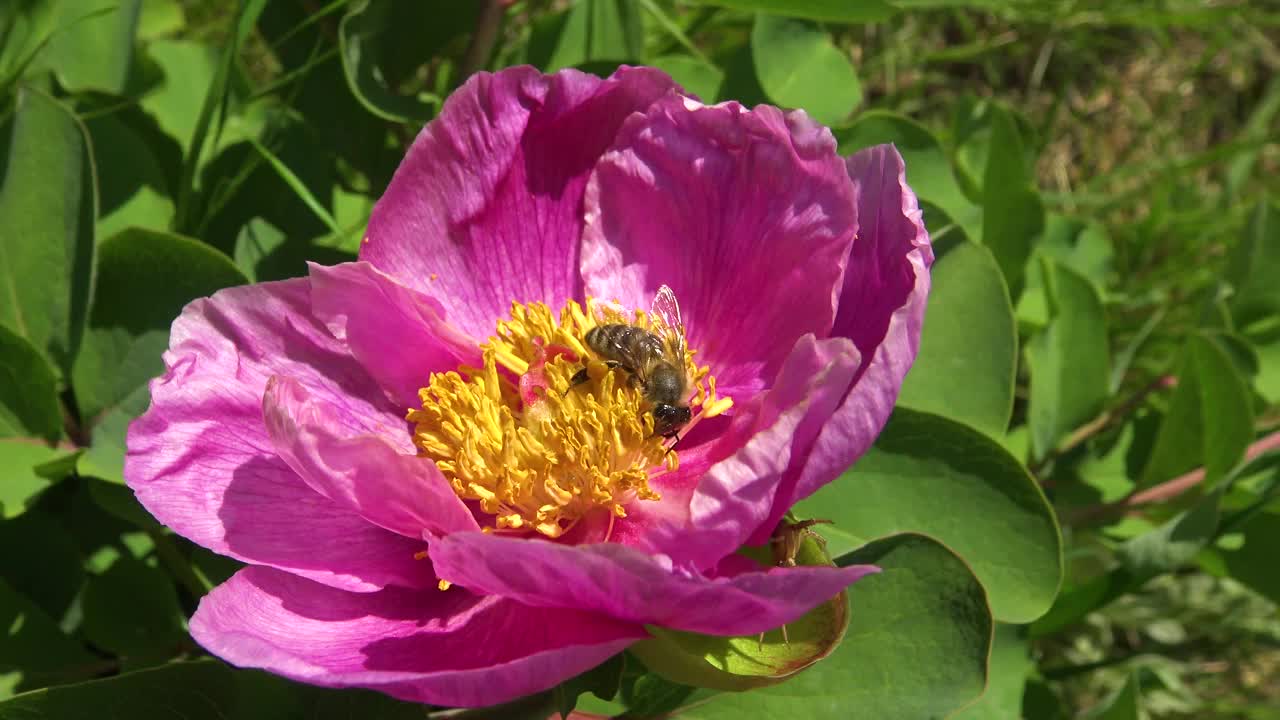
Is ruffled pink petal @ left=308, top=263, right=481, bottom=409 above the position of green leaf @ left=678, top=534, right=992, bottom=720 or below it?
above

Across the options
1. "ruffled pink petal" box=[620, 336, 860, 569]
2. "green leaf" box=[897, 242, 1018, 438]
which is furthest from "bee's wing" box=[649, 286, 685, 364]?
"green leaf" box=[897, 242, 1018, 438]

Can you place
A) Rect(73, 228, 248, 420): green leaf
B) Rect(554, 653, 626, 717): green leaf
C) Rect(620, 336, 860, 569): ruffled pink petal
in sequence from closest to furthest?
1. Rect(620, 336, 860, 569): ruffled pink petal
2. Rect(554, 653, 626, 717): green leaf
3. Rect(73, 228, 248, 420): green leaf

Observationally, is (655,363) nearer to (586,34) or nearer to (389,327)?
(389,327)

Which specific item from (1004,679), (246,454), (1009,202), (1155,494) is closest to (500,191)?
(246,454)

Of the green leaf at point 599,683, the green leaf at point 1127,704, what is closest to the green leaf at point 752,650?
the green leaf at point 599,683

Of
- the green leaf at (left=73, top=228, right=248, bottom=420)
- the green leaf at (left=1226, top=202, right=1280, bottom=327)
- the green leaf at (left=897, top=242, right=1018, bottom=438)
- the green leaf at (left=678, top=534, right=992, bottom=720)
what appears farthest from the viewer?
the green leaf at (left=1226, top=202, right=1280, bottom=327)

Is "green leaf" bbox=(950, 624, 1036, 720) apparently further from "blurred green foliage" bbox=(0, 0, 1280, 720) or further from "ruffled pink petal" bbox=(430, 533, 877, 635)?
"ruffled pink petal" bbox=(430, 533, 877, 635)
